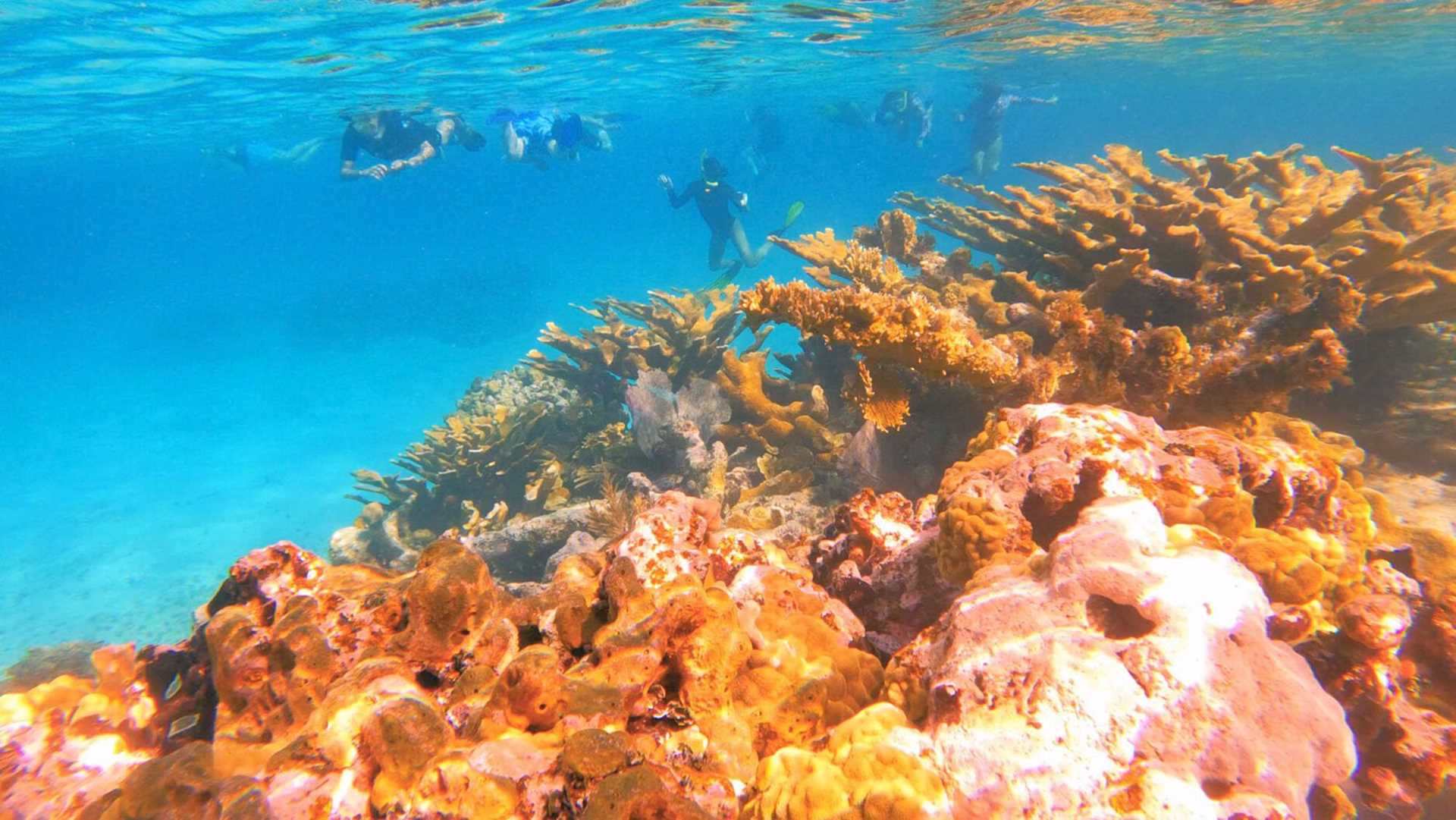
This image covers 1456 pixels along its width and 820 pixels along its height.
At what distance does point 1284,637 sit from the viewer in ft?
8.52

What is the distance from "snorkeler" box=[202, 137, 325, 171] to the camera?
31078 millimetres

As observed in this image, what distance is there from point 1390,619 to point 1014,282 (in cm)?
398

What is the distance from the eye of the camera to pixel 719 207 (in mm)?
14844

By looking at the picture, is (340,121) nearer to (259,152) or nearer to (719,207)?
(259,152)

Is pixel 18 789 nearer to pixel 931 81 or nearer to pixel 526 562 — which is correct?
pixel 526 562

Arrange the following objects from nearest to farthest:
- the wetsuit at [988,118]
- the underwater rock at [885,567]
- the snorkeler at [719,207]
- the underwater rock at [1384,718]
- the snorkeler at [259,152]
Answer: the underwater rock at [1384,718] < the underwater rock at [885,567] < the snorkeler at [719,207] < the wetsuit at [988,118] < the snorkeler at [259,152]

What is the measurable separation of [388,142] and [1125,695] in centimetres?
1519

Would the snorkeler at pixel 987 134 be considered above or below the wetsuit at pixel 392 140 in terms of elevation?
below

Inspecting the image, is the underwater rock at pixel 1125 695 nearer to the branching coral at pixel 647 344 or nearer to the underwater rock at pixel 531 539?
the underwater rock at pixel 531 539

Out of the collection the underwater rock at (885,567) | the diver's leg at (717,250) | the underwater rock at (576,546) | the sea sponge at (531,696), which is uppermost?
the sea sponge at (531,696)

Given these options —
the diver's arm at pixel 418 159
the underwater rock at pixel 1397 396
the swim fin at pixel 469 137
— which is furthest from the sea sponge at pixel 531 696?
the swim fin at pixel 469 137

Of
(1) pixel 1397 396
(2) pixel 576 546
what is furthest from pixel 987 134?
(2) pixel 576 546

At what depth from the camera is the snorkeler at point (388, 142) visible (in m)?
12.7

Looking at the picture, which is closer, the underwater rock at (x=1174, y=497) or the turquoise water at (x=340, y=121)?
the underwater rock at (x=1174, y=497)
